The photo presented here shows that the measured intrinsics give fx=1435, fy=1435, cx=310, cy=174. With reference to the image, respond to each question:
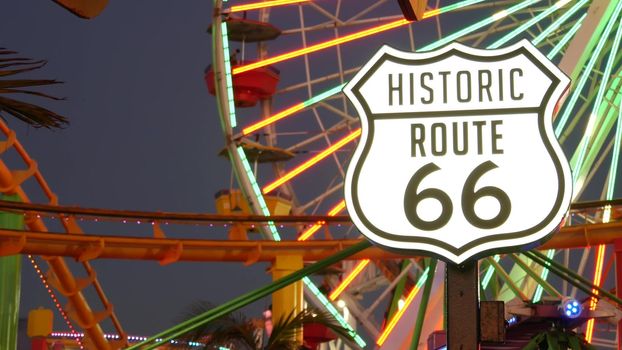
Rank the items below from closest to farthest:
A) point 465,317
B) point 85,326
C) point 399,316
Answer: point 465,317, point 399,316, point 85,326

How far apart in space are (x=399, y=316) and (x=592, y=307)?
8462mm

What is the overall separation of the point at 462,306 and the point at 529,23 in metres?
16.8

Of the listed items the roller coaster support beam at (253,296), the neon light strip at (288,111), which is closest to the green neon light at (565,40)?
the neon light strip at (288,111)

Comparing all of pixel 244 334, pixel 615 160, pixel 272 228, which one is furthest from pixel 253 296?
pixel 272 228

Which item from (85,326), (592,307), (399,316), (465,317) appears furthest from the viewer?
(85,326)

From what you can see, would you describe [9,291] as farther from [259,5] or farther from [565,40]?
[565,40]

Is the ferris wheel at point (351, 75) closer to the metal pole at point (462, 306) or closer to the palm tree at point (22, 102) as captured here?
the metal pole at point (462, 306)

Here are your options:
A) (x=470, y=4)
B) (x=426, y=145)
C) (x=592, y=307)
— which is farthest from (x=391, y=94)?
(x=470, y=4)

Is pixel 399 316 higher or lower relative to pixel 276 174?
lower

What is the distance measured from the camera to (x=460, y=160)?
7113 mm

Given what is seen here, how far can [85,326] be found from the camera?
80.5ft

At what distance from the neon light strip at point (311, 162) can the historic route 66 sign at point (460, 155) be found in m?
16.1

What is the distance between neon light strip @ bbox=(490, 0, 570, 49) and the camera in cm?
2239

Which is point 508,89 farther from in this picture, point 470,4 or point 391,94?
point 470,4
